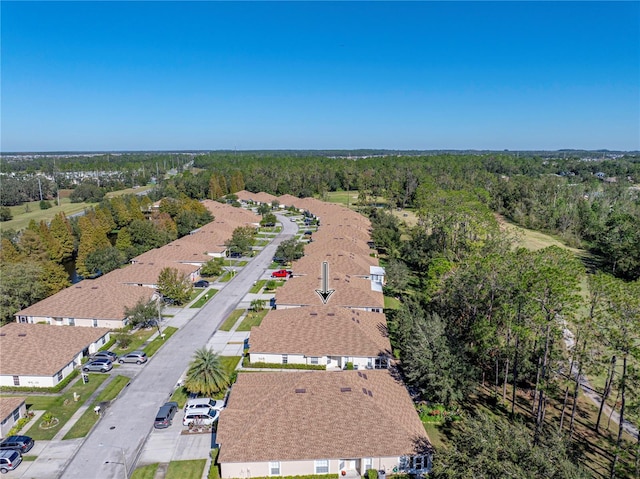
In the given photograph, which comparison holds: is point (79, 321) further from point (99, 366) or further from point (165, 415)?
point (165, 415)

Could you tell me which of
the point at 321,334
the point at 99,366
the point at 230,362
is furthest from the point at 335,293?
the point at 99,366

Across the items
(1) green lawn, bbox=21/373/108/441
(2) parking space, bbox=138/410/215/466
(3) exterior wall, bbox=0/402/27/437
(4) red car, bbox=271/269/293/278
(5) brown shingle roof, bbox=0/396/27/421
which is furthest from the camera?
(4) red car, bbox=271/269/293/278

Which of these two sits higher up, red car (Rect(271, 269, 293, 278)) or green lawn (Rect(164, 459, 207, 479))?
red car (Rect(271, 269, 293, 278))

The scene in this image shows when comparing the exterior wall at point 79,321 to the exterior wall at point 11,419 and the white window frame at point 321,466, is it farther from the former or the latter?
the white window frame at point 321,466

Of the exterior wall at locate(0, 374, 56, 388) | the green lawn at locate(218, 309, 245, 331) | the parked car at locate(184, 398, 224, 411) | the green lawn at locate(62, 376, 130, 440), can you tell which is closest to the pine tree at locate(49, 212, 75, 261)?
the green lawn at locate(218, 309, 245, 331)

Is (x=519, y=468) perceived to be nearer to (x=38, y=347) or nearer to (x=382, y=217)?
(x=38, y=347)

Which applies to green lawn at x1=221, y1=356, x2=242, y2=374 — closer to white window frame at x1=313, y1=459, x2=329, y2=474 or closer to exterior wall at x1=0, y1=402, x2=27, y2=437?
white window frame at x1=313, y1=459, x2=329, y2=474
